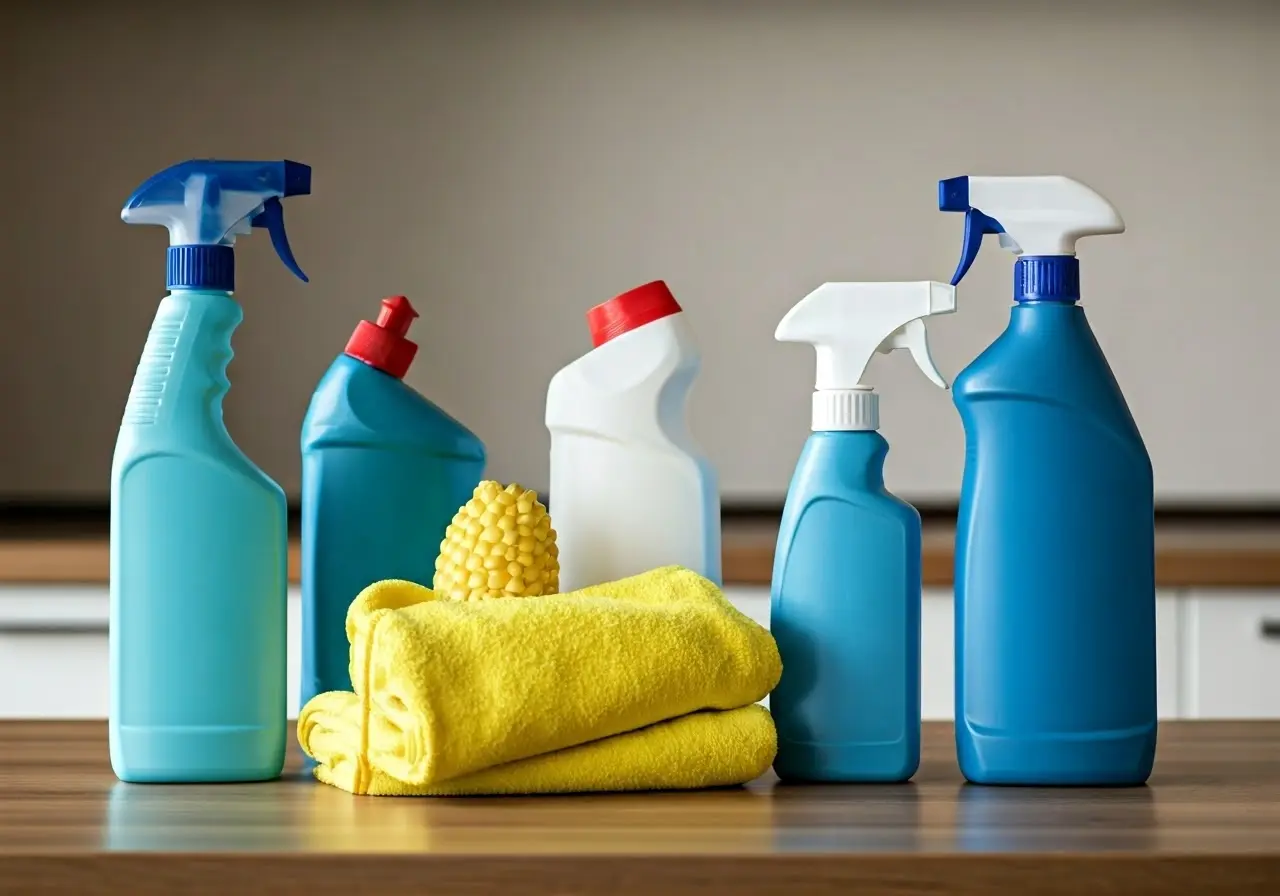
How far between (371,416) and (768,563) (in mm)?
900

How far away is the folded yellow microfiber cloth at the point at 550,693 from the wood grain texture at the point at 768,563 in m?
0.89

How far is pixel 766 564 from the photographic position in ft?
5.25

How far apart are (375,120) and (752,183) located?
55cm

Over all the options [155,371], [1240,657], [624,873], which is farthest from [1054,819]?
[1240,657]

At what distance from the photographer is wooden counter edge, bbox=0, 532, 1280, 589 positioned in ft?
5.16

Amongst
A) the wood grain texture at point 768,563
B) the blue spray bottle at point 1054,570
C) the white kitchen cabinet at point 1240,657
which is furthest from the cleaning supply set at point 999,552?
the white kitchen cabinet at point 1240,657

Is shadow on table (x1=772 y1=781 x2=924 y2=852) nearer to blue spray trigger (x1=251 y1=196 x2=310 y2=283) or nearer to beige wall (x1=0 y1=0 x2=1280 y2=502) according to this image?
blue spray trigger (x1=251 y1=196 x2=310 y2=283)

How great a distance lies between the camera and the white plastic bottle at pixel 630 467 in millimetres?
746

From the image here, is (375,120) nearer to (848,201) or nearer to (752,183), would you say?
(752,183)

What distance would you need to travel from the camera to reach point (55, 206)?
7.18 feet

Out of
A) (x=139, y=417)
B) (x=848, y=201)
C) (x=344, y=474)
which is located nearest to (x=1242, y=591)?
(x=848, y=201)

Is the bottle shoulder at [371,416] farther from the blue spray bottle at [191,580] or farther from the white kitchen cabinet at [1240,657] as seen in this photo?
the white kitchen cabinet at [1240,657]

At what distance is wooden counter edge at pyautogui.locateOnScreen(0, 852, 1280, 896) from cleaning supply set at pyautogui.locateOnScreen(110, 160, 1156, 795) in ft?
0.36

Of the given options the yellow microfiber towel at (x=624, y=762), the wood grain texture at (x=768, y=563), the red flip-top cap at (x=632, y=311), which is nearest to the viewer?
the yellow microfiber towel at (x=624, y=762)
